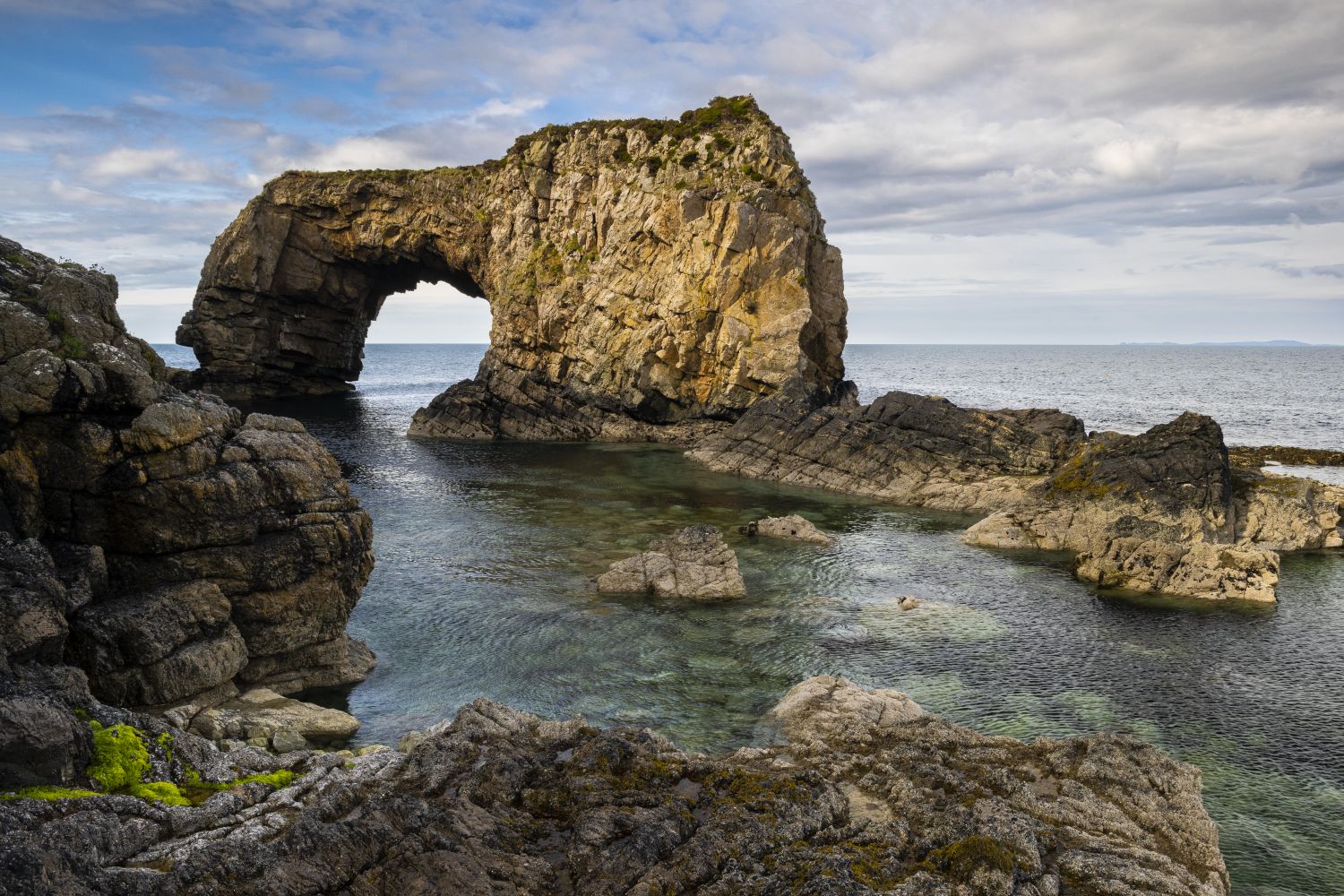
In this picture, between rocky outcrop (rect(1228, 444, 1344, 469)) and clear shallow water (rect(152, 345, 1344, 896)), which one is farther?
rocky outcrop (rect(1228, 444, 1344, 469))

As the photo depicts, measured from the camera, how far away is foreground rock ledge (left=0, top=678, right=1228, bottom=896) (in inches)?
520

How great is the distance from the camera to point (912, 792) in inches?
674

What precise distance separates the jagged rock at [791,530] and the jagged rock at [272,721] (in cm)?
2735

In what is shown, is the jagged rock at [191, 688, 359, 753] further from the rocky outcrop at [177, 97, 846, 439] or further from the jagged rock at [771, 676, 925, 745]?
the rocky outcrop at [177, 97, 846, 439]

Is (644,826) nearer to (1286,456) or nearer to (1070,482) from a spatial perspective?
(1070,482)

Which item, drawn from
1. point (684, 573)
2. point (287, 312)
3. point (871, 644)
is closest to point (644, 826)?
point (871, 644)

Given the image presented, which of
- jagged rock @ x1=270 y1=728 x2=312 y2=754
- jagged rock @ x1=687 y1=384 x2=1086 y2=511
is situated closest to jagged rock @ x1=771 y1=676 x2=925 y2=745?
jagged rock @ x1=270 y1=728 x2=312 y2=754

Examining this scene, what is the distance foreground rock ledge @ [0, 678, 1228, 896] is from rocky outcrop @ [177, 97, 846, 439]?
192 ft

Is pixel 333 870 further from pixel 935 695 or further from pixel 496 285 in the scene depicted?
pixel 496 285

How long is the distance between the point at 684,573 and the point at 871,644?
29.5 feet

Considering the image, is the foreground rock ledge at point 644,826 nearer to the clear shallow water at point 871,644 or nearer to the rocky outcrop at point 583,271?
the clear shallow water at point 871,644

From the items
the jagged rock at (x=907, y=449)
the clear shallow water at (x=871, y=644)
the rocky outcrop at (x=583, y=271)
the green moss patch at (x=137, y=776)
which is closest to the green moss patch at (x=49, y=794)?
the green moss patch at (x=137, y=776)

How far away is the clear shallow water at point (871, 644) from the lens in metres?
23.9

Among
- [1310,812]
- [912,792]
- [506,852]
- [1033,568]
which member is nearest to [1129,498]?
[1033,568]
